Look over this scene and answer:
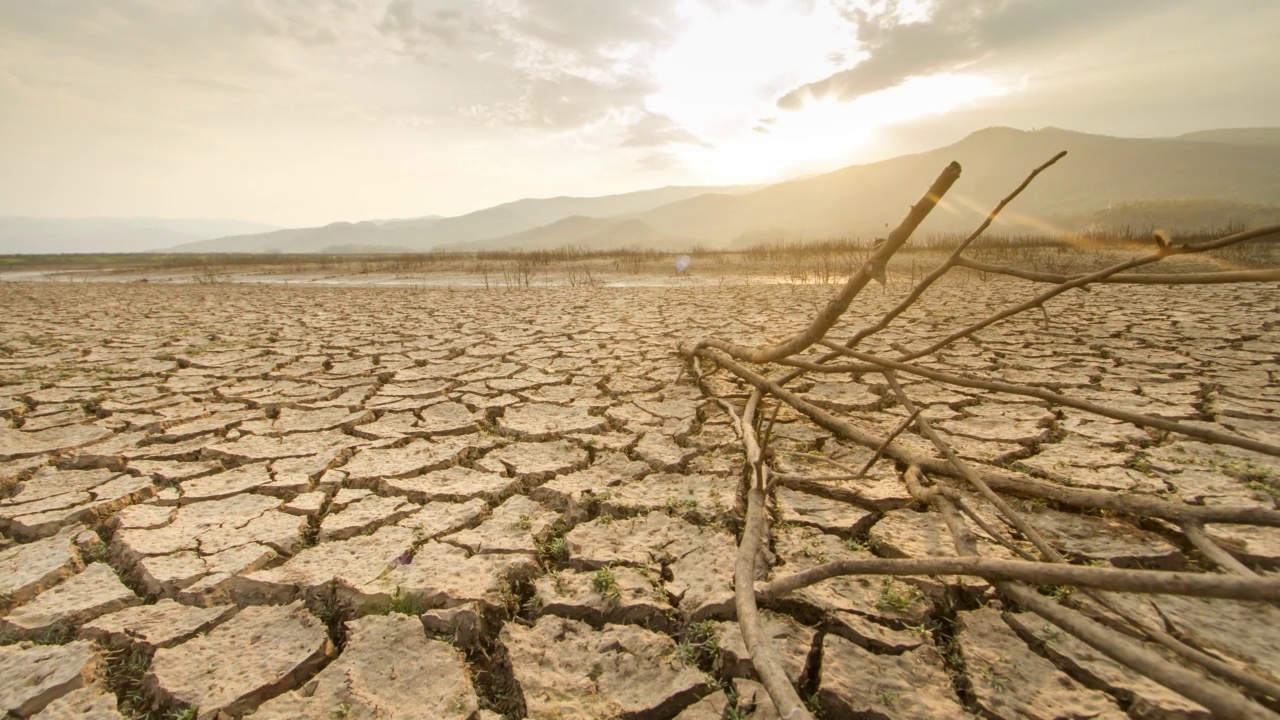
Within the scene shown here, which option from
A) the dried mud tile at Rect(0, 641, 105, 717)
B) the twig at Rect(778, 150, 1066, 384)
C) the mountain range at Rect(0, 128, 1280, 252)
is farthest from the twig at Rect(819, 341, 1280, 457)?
the mountain range at Rect(0, 128, 1280, 252)

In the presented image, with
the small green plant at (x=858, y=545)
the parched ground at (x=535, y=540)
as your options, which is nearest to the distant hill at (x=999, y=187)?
the parched ground at (x=535, y=540)

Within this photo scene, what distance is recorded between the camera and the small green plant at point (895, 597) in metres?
1.20

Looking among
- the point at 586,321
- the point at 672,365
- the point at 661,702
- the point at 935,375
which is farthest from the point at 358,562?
the point at 586,321

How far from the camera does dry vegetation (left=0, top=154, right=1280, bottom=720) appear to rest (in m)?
1.00

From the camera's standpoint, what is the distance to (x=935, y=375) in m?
1.19

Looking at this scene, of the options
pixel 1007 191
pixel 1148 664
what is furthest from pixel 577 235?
pixel 1148 664

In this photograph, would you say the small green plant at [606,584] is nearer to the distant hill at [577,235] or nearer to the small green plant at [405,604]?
the small green plant at [405,604]

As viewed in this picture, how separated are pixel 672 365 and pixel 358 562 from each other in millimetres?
2270

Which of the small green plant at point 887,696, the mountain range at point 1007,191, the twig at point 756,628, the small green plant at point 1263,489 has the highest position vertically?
the mountain range at point 1007,191

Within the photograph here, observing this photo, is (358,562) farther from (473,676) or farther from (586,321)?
(586,321)

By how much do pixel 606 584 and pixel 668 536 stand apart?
264mm

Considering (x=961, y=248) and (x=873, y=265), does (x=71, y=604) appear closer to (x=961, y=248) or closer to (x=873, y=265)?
(x=873, y=265)

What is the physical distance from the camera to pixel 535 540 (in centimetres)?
151

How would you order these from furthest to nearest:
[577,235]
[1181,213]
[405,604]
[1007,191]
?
1. [577,235]
2. [1007,191]
3. [1181,213]
4. [405,604]
